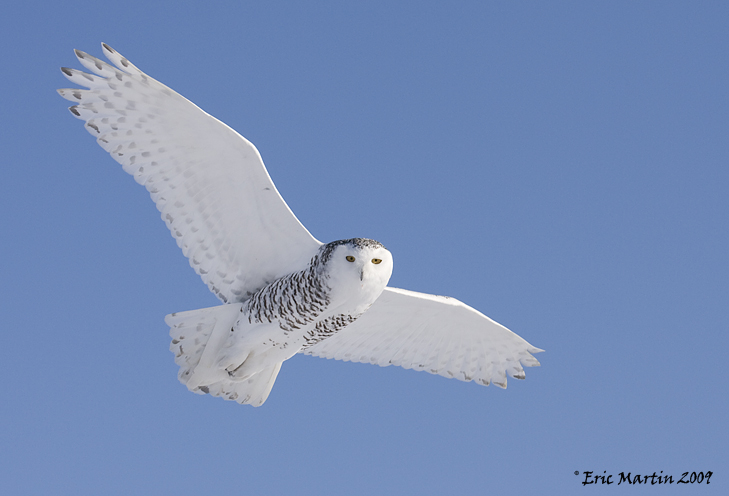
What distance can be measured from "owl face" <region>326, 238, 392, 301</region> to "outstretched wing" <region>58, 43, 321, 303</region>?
3.11ft

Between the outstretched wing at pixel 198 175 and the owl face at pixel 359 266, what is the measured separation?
0.95 meters

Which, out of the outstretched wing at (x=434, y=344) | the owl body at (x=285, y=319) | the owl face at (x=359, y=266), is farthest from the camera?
the outstretched wing at (x=434, y=344)

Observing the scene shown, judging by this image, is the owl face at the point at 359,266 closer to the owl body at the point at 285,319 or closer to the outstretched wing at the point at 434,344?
the owl body at the point at 285,319

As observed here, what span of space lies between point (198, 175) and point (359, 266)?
6.35ft

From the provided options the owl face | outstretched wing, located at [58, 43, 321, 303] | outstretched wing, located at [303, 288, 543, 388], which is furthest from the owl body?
outstretched wing, located at [303, 288, 543, 388]

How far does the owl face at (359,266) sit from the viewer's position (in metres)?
6.11

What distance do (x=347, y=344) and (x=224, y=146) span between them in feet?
10.2

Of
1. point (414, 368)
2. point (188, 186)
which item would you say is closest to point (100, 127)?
point (188, 186)

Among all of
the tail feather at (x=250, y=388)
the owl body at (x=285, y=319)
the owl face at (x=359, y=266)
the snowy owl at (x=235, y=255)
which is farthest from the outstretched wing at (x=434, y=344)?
the owl face at (x=359, y=266)

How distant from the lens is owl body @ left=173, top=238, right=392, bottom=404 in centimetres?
623

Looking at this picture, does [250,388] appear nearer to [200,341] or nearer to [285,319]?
[200,341]

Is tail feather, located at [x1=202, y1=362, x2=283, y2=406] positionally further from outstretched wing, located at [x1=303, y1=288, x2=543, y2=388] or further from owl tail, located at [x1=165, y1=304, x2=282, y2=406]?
outstretched wing, located at [x1=303, y1=288, x2=543, y2=388]

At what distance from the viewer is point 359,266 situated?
6113mm

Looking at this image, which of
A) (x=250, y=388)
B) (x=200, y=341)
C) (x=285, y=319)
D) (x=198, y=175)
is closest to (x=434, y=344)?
(x=250, y=388)
